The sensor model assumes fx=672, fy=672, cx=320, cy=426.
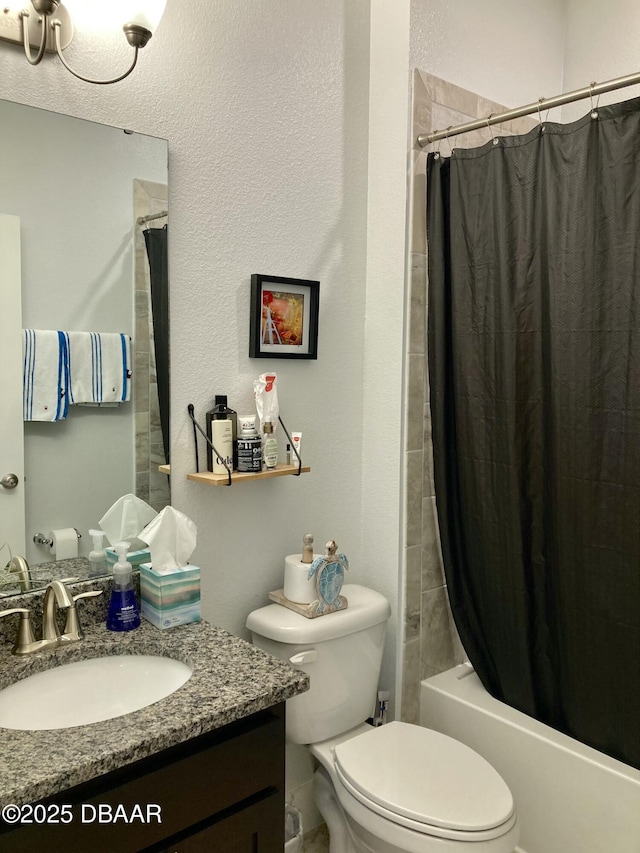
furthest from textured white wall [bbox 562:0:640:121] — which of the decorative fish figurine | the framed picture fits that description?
the decorative fish figurine

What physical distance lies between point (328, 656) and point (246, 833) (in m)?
0.58

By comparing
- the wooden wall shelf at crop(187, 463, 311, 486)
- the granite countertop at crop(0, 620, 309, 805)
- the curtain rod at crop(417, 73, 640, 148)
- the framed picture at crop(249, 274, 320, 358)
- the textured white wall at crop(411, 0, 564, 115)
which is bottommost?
the granite countertop at crop(0, 620, 309, 805)

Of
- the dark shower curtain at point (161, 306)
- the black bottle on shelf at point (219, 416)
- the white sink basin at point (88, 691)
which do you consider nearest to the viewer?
the white sink basin at point (88, 691)

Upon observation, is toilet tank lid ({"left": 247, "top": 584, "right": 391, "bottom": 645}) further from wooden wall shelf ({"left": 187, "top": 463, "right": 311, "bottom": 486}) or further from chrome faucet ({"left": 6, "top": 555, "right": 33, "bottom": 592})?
chrome faucet ({"left": 6, "top": 555, "right": 33, "bottom": 592})

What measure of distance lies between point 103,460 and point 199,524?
1.08ft

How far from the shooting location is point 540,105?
5.63 feet

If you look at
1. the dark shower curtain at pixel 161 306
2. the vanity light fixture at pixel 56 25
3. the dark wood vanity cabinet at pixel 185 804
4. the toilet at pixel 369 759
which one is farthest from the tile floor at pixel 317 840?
the vanity light fixture at pixel 56 25

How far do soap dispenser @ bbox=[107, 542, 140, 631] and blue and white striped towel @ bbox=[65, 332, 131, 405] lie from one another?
39cm

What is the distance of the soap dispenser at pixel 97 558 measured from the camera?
1.56 meters

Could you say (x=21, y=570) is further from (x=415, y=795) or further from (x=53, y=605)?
(x=415, y=795)

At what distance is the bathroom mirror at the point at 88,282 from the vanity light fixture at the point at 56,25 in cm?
13

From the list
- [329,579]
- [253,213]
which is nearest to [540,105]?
[253,213]

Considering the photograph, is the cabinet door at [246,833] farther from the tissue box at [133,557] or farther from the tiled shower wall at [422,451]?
the tiled shower wall at [422,451]

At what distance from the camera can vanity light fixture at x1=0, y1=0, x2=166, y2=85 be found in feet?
4.45
